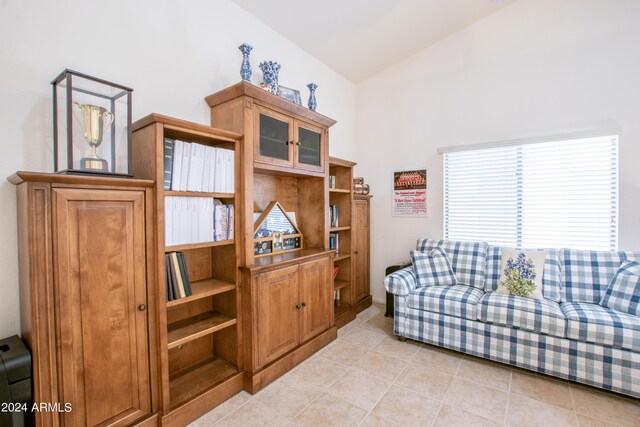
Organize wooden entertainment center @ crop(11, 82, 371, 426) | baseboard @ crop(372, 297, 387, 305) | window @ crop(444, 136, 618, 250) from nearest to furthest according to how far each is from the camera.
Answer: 1. wooden entertainment center @ crop(11, 82, 371, 426)
2. window @ crop(444, 136, 618, 250)
3. baseboard @ crop(372, 297, 387, 305)

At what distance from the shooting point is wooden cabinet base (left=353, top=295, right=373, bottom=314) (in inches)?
142

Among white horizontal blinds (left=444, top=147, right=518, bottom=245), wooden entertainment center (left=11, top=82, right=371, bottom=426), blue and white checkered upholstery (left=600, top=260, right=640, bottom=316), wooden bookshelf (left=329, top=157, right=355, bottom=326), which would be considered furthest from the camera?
wooden bookshelf (left=329, top=157, right=355, bottom=326)

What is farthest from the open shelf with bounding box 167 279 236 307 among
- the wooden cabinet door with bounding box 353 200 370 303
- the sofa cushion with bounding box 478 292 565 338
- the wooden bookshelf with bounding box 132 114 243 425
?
the sofa cushion with bounding box 478 292 565 338

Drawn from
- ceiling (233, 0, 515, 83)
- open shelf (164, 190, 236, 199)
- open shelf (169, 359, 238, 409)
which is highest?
ceiling (233, 0, 515, 83)

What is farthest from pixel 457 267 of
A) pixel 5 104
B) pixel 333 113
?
pixel 5 104

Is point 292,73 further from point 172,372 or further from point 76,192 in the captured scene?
point 172,372

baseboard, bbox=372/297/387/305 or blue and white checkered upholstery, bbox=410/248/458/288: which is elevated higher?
blue and white checkered upholstery, bbox=410/248/458/288

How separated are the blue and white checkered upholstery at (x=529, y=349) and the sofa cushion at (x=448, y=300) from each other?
0.17 feet

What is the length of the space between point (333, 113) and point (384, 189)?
1.23 metres

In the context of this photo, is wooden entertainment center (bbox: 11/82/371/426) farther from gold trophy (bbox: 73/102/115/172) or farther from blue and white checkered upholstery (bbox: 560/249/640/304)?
blue and white checkered upholstery (bbox: 560/249/640/304)

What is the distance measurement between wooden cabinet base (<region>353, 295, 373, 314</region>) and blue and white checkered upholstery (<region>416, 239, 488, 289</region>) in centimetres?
120

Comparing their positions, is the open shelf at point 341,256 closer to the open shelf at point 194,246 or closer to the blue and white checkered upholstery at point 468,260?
the blue and white checkered upholstery at point 468,260

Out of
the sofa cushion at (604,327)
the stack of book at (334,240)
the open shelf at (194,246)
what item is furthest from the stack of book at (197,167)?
the sofa cushion at (604,327)

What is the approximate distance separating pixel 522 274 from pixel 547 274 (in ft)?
0.77
